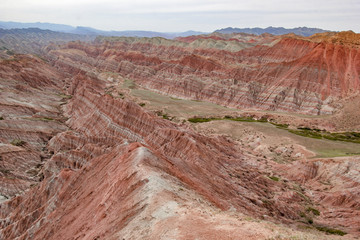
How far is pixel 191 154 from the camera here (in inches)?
1289

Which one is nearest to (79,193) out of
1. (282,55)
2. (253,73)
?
(253,73)

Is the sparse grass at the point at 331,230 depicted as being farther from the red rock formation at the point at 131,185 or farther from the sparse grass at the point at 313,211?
the sparse grass at the point at 313,211

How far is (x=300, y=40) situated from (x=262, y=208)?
94717mm

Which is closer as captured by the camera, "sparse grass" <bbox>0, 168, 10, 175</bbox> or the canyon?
the canyon

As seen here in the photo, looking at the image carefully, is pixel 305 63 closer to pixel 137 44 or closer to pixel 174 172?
pixel 174 172

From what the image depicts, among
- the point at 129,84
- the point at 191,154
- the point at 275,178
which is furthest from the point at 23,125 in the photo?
the point at 129,84

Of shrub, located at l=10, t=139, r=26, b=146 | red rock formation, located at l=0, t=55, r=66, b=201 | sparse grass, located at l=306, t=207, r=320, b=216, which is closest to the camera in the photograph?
sparse grass, located at l=306, t=207, r=320, b=216

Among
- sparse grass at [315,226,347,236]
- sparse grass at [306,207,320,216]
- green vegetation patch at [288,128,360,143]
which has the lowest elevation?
sparse grass at [306,207,320,216]

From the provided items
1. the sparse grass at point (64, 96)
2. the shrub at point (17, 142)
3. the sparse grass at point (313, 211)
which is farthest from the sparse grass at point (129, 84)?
the sparse grass at point (313, 211)

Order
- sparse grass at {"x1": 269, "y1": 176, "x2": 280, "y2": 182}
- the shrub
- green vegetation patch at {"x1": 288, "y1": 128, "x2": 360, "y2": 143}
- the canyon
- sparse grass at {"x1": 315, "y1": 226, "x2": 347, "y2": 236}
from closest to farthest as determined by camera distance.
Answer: the canyon → sparse grass at {"x1": 315, "y1": 226, "x2": 347, "y2": 236} → sparse grass at {"x1": 269, "y1": 176, "x2": 280, "y2": 182} → the shrub → green vegetation patch at {"x1": 288, "y1": 128, "x2": 360, "y2": 143}

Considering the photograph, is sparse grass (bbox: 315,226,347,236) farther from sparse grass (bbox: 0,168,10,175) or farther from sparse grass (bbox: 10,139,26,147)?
sparse grass (bbox: 10,139,26,147)

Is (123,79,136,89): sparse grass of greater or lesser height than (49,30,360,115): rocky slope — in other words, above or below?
below

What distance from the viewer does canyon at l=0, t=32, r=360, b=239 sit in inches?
636

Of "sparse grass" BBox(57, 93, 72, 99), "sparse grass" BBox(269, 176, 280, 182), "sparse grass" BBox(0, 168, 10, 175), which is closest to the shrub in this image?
"sparse grass" BBox(0, 168, 10, 175)
